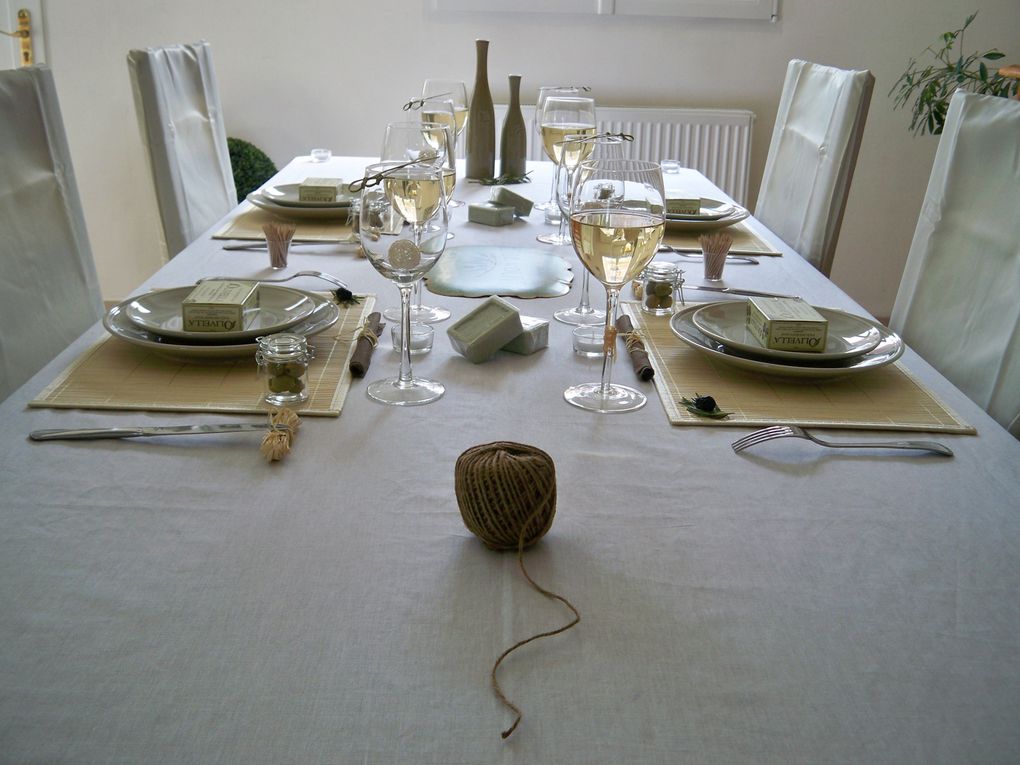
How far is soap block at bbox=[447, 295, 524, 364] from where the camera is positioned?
1159mm

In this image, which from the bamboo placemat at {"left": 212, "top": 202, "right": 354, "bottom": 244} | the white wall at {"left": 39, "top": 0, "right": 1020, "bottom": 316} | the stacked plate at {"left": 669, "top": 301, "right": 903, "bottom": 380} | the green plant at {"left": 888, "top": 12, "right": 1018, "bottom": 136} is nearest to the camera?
the stacked plate at {"left": 669, "top": 301, "right": 903, "bottom": 380}

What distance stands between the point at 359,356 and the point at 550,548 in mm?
441

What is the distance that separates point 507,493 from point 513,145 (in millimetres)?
1728

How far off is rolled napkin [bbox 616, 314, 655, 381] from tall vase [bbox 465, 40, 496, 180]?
1094mm

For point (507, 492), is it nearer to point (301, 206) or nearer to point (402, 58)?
point (301, 206)

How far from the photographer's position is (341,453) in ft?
3.05

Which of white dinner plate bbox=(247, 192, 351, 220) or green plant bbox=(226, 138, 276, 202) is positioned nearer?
white dinner plate bbox=(247, 192, 351, 220)

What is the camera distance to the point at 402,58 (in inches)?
145

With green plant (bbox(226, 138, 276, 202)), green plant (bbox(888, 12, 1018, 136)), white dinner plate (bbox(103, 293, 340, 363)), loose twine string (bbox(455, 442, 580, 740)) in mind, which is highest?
loose twine string (bbox(455, 442, 580, 740))

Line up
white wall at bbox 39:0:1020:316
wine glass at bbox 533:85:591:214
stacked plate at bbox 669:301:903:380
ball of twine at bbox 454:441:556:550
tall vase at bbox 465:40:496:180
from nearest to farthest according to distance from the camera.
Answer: ball of twine at bbox 454:441:556:550 → stacked plate at bbox 669:301:903:380 → wine glass at bbox 533:85:591:214 → tall vase at bbox 465:40:496:180 → white wall at bbox 39:0:1020:316

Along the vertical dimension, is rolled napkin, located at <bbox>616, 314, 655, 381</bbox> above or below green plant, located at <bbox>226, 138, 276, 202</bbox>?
above

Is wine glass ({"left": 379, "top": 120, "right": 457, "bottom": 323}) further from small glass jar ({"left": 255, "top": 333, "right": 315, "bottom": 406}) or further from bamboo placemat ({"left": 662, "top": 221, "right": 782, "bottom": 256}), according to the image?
bamboo placemat ({"left": 662, "top": 221, "right": 782, "bottom": 256})

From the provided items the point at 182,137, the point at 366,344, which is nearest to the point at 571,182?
the point at 366,344

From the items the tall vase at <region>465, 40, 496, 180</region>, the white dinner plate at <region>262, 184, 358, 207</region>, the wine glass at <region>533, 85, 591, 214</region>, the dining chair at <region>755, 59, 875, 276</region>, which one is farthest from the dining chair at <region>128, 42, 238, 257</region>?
the dining chair at <region>755, 59, 875, 276</region>
